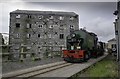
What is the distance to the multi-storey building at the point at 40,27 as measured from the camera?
192ft

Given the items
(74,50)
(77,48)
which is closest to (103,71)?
(74,50)

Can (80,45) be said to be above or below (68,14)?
below

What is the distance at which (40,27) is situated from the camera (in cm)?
5972

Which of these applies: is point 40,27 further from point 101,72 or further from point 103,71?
point 101,72

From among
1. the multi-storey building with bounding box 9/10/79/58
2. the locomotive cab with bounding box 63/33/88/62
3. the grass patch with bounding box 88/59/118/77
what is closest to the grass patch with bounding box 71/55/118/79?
the grass patch with bounding box 88/59/118/77

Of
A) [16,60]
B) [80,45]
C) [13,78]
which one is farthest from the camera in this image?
[80,45]

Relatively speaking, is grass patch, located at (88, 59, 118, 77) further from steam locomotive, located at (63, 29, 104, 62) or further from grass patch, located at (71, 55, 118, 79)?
steam locomotive, located at (63, 29, 104, 62)

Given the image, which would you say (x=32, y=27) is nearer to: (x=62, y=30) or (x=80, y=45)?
(x=62, y=30)

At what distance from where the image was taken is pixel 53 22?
6028 centimetres

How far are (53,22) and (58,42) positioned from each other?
19.7 ft

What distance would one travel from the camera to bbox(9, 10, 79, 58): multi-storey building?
192 feet

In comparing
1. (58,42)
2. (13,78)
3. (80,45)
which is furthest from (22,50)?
(58,42)

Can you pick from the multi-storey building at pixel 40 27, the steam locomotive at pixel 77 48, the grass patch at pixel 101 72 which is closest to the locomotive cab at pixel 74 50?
the steam locomotive at pixel 77 48

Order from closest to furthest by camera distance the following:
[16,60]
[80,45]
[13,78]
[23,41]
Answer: [13,78], [16,60], [80,45], [23,41]
